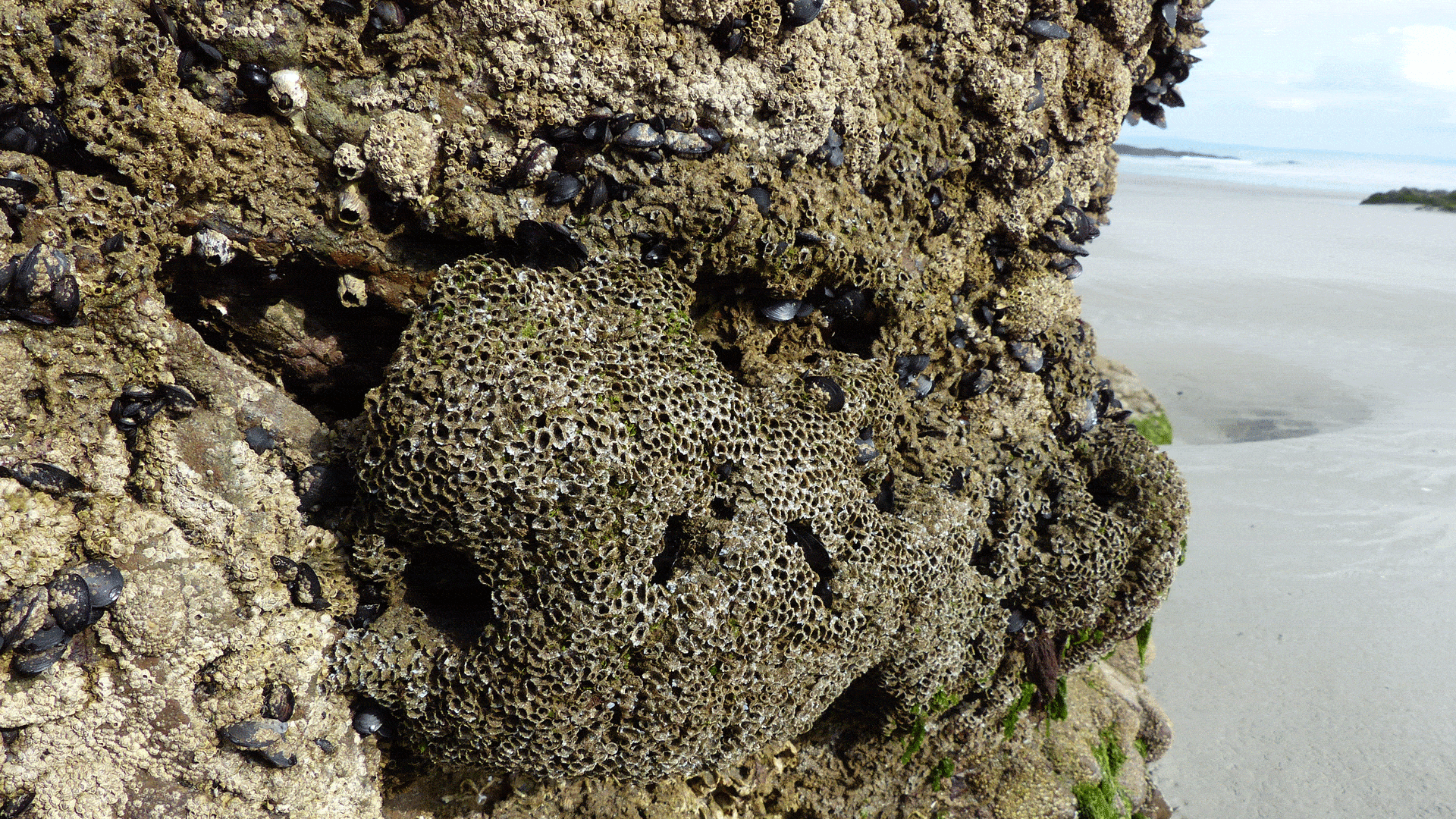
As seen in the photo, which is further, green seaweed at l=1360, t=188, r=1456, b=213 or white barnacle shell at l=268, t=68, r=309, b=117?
green seaweed at l=1360, t=188, r=1456, b=213

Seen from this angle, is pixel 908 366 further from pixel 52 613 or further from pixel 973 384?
pixel 52 613

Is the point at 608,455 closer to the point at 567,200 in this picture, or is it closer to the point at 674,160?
the point at 567,200

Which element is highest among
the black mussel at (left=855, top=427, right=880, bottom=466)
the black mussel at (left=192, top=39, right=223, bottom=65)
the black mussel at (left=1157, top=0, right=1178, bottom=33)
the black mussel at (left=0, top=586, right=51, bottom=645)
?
the black mussel at (left=1157, top=0, right=1178, bottom=33)

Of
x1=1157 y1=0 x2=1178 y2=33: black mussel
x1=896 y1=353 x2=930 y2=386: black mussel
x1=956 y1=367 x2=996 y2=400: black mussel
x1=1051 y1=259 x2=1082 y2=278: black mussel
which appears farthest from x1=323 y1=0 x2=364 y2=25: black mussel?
x1=1157 y1=0 x2=1178 y2=33: black mussel

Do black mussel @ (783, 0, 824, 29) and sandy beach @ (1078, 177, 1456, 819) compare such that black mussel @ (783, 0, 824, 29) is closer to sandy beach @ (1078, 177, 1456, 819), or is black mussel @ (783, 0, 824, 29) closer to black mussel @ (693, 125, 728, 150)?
black mussel @ (693, 125, 728, 150)

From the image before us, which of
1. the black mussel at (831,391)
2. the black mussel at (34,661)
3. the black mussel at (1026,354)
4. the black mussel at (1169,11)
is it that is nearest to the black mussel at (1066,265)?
the black mussel at (1026,354)

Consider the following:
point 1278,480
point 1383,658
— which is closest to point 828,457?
point 1383,658

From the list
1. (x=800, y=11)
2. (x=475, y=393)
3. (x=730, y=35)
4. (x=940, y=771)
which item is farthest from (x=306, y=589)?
(x=940, y=771)
